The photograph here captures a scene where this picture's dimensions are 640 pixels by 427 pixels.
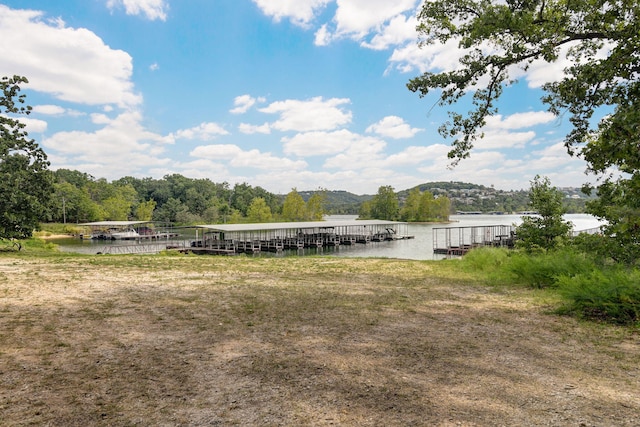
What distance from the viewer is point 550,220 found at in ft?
52.7

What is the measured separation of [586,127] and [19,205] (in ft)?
72.6

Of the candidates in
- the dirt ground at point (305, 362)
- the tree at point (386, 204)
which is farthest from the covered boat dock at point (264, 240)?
the tree at point (386, 204)

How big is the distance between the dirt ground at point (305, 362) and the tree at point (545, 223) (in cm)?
1062

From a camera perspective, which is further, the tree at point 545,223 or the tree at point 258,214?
the tree at point 258,214

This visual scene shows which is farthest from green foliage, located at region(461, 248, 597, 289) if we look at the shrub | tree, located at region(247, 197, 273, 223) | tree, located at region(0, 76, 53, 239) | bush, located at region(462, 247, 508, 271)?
tree, located at region(247, 197, 273, 223)

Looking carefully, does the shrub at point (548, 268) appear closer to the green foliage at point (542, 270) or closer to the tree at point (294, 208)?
the green foliage at point (542, 270)

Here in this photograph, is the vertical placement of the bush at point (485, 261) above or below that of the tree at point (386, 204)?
below

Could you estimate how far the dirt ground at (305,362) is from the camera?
8.75ft

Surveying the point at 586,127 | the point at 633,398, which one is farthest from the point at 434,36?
the point at 633,398

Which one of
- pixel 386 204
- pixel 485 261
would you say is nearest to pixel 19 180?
pixel 485 261

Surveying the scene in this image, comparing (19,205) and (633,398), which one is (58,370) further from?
(19,205)

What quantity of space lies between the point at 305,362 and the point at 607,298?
480 centimetres

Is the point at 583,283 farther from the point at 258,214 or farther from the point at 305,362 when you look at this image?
the point at 258,214

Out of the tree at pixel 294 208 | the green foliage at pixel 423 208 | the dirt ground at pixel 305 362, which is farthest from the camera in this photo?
the green foliage at pixel 423 208
